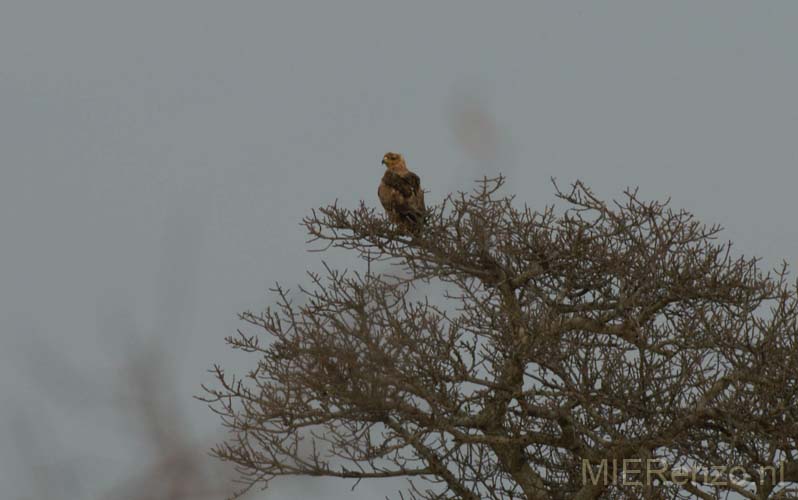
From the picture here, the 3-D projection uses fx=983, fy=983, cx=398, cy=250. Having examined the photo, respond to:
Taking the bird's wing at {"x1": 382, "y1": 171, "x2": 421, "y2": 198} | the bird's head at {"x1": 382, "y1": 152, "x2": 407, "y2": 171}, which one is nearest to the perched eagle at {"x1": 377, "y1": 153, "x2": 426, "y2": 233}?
the bird's wing at {"x1": 382, "y1": 171, "x2": 421, "y2": 198}

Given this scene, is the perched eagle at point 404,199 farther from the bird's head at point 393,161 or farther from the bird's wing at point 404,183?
the bird's head at point 393,161

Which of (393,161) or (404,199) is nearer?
(404,199)

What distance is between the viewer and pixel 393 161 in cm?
1048

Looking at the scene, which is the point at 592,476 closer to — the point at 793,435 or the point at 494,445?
the point at 494,445

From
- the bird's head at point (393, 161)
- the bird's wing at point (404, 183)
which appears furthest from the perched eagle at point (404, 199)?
the bird's head at point (393, 161)

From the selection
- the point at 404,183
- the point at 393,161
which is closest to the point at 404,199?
the point at 404,183

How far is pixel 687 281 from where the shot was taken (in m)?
9.48

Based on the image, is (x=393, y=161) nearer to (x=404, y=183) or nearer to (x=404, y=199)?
(x=404, y=183)

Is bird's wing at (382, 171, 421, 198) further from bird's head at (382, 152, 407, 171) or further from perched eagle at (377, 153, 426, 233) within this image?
bird's head at (382, 152, 407, 171)

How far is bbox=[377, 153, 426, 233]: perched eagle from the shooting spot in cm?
982

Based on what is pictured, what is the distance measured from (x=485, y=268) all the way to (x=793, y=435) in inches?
125

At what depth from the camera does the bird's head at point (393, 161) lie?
34.2 feet

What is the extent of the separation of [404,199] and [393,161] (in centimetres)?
78

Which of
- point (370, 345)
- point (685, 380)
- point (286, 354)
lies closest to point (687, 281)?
point (685, 380)
